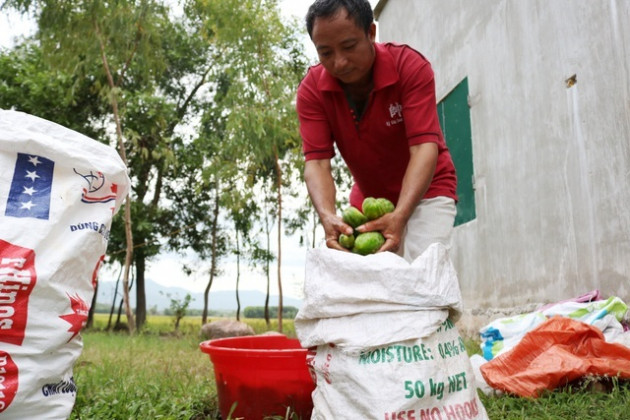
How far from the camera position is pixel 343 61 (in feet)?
6.63

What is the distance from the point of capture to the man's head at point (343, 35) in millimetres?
1928

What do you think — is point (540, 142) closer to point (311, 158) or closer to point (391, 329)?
point (311, 158)

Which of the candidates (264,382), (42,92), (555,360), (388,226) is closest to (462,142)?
(555,360)

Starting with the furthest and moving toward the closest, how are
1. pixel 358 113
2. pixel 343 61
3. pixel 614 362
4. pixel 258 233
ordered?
pixel 258 233 < pixel 614 362 < pixel 358 113 < pixel 343 61

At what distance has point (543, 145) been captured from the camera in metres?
4.00

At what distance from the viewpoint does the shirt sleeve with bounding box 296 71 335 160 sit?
236 cm

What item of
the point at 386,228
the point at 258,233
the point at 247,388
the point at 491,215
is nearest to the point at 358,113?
the point at 386,228

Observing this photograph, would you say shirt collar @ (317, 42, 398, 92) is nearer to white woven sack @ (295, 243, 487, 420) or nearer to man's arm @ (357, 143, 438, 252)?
man's arm @ (357, 143, 438, 252)

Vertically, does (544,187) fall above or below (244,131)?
below

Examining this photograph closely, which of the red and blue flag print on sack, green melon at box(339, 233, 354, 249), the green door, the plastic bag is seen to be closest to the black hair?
green melon at box(339, 233, 354, 249)

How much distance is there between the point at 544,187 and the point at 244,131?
14.0ft

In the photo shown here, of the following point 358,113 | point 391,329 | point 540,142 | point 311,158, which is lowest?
point 391,329

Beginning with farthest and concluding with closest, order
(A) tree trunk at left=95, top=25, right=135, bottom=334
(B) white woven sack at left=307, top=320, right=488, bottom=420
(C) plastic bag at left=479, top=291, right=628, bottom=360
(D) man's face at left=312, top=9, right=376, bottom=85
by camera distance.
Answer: (A) tree trunk at left=95, top=25, right=135, bottom=334 → (C) plastic bag at left=479, top=291, right=628, bottom=360 → (D) man's face at left=312, top=9, right=376, bottom=85 → (B) white woven sack at left=307, top=320, right=488, bottom=420

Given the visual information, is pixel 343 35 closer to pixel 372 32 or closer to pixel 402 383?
pixel 372 32
